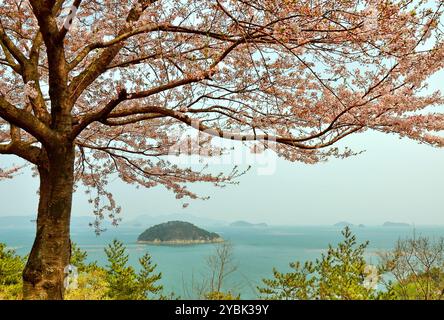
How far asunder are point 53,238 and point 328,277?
356cm

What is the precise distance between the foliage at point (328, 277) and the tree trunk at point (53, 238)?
2679 mm

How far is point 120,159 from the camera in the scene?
25.4 ft

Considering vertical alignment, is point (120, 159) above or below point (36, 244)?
above

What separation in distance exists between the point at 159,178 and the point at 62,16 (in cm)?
357

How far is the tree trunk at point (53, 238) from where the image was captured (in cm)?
461

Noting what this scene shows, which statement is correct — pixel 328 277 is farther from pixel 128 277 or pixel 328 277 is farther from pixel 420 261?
pixel 420 261

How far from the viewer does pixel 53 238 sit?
186 inches

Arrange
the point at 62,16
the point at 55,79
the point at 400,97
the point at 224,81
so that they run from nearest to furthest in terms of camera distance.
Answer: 1. the point at 400,97
2. the point at 55,79
3. the point at 224,81
4. the point at 62,16

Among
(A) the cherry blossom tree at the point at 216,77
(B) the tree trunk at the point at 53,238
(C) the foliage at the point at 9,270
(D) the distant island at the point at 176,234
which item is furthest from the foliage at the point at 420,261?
(D) the distant island at the point at 176,234

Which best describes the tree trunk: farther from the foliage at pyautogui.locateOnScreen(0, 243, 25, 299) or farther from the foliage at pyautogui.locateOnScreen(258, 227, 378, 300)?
the foliage at pyautogui.locateOnScreen(258, 227, 378, 300)

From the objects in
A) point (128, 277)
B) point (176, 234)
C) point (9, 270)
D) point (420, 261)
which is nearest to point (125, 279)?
point (128, 277)
